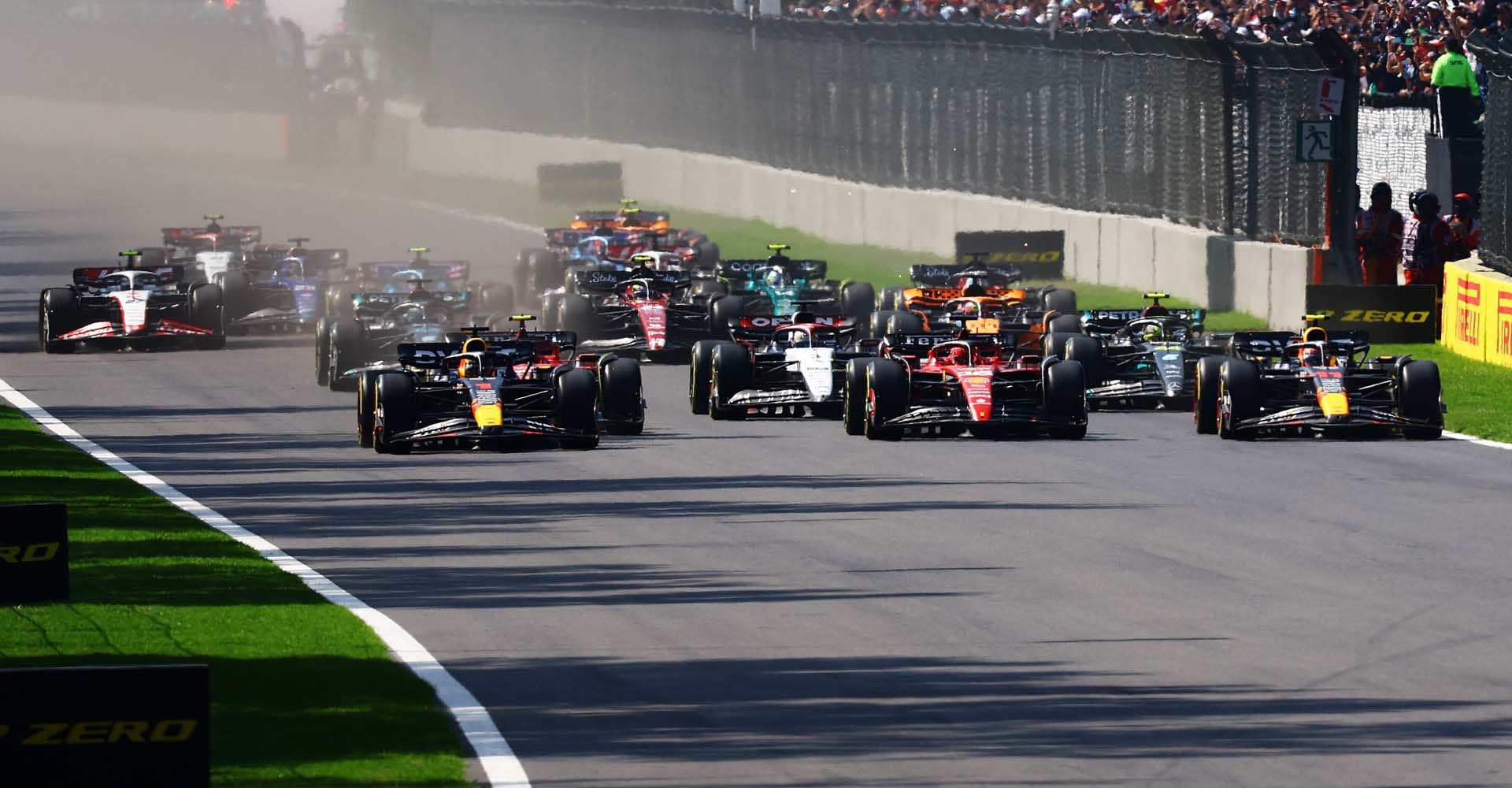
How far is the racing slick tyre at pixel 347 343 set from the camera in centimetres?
2445

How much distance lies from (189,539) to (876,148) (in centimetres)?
2835

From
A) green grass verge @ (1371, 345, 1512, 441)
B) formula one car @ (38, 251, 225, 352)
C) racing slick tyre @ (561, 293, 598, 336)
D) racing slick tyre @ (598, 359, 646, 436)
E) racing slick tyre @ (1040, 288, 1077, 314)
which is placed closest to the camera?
green grass verge @ (1371, 345, 1512, 441)

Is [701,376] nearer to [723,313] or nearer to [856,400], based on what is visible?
[856,400]

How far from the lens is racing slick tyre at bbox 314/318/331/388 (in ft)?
81.3

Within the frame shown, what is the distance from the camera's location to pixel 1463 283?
84.2 feet

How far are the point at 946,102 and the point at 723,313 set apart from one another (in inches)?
581

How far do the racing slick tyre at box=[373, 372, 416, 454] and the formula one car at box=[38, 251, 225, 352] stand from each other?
937 centimetres

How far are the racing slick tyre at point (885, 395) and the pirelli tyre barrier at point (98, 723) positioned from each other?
1305 cm

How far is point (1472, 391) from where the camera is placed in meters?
22.9

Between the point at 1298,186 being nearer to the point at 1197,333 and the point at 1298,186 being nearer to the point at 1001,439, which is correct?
the point at 1197,333

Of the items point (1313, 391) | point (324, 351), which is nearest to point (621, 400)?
point (324, 351)

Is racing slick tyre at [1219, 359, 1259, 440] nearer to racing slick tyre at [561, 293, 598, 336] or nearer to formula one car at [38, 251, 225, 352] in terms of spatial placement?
racing slick tyre at [561, 293, 598, 336]

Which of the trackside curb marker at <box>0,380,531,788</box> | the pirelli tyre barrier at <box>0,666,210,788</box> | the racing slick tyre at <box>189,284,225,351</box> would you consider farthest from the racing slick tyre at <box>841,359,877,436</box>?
the pirelli tyre barrier at <box>0,666,210,788</box>

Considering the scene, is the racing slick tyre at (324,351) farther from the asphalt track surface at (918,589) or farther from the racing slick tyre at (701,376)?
the racing slick tyre at (701,376)
